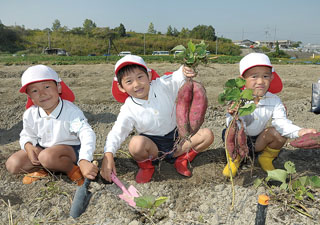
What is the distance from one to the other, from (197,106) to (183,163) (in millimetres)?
669

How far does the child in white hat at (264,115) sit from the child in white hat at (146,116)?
0.42m

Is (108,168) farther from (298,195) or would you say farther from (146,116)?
(298,195)

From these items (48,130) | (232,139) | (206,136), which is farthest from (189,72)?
(48,130)

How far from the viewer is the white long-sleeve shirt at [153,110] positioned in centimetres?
223

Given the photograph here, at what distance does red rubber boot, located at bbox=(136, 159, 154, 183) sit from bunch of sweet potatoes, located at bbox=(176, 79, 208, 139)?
1.56 feet

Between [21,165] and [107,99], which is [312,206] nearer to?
[21,165]

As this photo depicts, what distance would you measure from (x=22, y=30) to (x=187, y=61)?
46.7 meters

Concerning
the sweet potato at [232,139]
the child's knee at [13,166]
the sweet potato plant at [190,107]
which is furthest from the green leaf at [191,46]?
the child's knee at [13,166]

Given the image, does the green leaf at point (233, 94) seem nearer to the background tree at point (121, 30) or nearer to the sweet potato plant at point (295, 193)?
the sweet potato plant at point (295, 193)

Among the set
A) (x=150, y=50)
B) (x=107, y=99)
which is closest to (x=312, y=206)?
(x=107, y=99)

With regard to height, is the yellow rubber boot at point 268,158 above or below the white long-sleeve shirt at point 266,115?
below

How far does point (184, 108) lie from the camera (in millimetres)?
2076

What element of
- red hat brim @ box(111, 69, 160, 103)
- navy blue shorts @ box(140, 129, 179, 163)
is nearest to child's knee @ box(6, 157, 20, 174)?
red hat brim @ box(111, 69, 160, 103)

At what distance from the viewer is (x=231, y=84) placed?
175 cm
